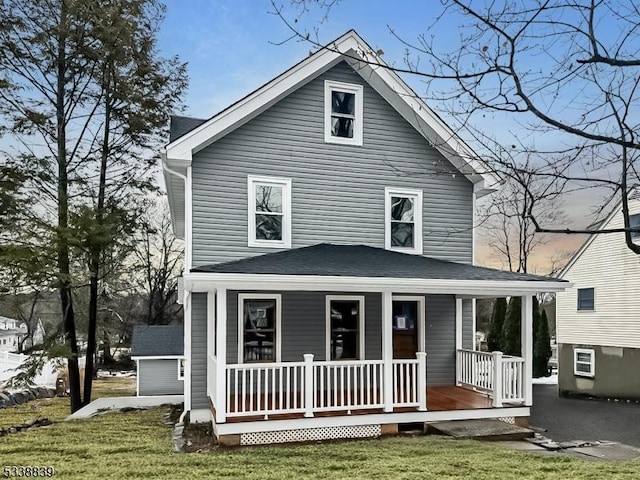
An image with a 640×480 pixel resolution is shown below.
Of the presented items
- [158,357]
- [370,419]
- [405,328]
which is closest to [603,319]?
[405,328]

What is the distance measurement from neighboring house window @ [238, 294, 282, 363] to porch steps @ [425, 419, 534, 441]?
3.29 meters

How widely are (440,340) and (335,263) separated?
12.0ft

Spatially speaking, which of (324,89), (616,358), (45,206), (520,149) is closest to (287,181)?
(324,89)

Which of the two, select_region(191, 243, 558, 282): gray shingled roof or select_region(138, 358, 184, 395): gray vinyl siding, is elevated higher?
select_region(191, 243, 558, 282): gray shingled roof

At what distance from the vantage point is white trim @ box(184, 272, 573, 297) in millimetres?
7777

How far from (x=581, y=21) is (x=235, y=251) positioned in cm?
719

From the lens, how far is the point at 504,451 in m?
7.30

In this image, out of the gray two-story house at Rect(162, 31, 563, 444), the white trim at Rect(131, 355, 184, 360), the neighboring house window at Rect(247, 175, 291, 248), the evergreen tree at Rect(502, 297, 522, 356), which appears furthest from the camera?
the white trim at Rect(131, 355, 184, 360)

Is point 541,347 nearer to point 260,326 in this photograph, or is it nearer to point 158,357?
point 260,326

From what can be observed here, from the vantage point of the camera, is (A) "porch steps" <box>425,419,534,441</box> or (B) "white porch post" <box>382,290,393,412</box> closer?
(A) "porch steps" <box>425,419,534,441</box>

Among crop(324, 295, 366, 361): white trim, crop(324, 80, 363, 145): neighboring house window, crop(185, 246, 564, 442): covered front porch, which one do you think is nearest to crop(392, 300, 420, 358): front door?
crop(185, 246, 564, 442): covered front porch

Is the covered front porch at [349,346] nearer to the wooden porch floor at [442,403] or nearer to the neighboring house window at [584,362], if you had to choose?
the wooden porch floor at [442,403]

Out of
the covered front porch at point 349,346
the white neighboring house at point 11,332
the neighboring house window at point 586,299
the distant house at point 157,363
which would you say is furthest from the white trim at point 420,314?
the white neighboring house at point 11,332

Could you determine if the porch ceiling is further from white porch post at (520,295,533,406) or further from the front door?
the front door
